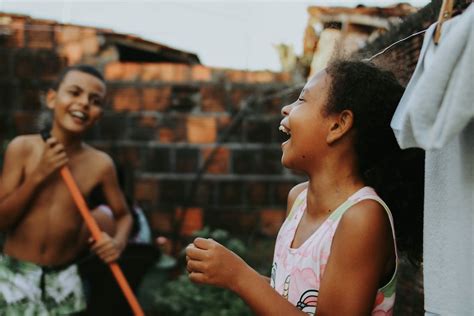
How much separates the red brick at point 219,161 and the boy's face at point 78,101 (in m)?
1.63

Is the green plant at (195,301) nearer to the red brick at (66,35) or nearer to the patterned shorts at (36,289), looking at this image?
the patterned shorts at (36,289)

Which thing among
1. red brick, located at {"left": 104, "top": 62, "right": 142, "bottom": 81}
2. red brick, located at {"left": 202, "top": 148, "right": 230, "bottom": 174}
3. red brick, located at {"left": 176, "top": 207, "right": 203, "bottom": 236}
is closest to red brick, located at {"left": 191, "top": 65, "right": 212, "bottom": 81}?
red brick, located at {"left": 104, "top": 62, "right": 142, "bottom": 81}

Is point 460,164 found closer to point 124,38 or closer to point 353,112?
point 353,112

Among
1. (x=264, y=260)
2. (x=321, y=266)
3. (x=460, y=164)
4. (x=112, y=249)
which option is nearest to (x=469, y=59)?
(x=460, y=164)

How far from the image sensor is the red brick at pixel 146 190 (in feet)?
15.3

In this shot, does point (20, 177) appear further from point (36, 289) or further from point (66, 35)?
point (66, 35)

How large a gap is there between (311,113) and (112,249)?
5.70 ft

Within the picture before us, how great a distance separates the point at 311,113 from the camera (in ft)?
5.18

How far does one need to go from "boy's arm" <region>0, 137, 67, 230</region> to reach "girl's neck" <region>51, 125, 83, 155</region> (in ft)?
0.50

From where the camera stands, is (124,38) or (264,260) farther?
(124,38)

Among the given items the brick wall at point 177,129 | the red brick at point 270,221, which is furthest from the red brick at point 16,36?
the red brick at point 270,221

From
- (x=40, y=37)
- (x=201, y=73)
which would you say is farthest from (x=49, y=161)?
(x=40, y=37)

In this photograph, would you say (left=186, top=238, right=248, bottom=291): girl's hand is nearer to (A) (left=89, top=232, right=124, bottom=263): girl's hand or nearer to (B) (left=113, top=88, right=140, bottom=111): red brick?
(A) (left=89, top=232, right=124, bottom=263): girl's hand

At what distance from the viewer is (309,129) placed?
5.16 ft
